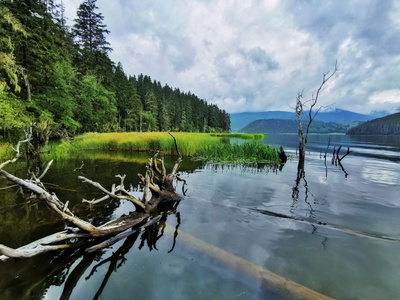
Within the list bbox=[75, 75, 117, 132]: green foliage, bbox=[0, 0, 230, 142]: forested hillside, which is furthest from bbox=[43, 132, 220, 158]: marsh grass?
bbox=[75, 75, 117, 132]: green foliage

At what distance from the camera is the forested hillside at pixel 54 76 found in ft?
47.6

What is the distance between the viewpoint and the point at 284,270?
3.56m

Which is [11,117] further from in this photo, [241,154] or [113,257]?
[241,154]

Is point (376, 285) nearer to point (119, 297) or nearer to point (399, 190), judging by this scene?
point (119, 297)

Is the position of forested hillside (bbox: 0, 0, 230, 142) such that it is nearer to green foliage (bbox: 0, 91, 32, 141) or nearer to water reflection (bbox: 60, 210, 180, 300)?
green foliage (bbox: 0, 91, 32, 141)

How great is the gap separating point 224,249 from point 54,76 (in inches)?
944

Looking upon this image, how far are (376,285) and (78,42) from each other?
47.1 m

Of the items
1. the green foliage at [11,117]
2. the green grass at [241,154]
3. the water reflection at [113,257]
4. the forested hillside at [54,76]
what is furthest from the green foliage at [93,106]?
the water reflection at [113,257]

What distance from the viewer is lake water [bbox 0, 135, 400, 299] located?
3.02 m

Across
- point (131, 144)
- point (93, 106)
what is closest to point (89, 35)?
point (93, 106)

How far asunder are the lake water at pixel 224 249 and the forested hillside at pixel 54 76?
11126mm

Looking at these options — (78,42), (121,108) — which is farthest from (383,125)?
(78,42)

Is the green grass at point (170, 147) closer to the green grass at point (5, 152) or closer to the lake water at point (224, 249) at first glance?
the green grass at point (5, 152)

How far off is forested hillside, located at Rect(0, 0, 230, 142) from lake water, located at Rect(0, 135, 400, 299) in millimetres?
11126
